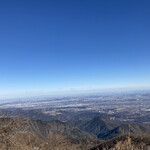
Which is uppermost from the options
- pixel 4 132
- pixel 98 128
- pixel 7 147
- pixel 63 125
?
pixel 4 132

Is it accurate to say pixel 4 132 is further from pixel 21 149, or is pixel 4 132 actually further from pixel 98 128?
pixel 98 128

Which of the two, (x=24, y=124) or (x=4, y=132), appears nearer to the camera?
(x=4, y=132)

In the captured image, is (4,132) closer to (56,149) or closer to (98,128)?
(56,149)

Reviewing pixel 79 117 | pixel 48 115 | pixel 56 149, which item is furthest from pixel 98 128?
pixel 56 149

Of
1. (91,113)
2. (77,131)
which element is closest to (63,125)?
(77,131)

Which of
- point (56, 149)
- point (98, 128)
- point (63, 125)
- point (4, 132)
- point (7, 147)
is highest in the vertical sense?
point (4, 132)

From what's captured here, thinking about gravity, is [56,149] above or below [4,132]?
below

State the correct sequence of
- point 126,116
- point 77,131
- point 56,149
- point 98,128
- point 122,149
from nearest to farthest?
point 122,149 < point 56,149 < point 77,131 < point 98,128 < point 126,116

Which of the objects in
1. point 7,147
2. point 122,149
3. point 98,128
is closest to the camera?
point 7,147

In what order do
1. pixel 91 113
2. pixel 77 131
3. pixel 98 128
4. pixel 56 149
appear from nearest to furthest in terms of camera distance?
pixel 56 149 < pixel 77 131 < pixel 98 128 < pixel 91 113
